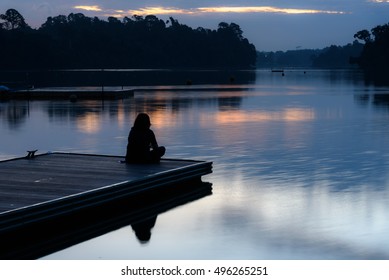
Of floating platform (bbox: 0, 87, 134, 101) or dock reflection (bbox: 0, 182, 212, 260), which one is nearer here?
dock reflection (bbox: 0, 182, 212, 260)

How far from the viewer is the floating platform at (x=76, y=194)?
12.9 m

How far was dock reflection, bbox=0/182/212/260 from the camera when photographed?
41.0ft

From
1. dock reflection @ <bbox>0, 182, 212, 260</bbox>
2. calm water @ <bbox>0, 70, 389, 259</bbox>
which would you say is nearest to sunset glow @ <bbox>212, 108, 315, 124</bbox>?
calm water @ <bbox>0, 70, 389, 259</bbox>

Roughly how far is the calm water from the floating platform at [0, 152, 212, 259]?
1.88 feet

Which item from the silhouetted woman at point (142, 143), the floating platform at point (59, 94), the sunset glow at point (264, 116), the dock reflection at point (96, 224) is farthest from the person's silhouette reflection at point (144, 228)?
the floating platform at point (59, 94)

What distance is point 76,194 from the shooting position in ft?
47.1

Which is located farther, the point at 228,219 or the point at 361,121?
the point at 361,121

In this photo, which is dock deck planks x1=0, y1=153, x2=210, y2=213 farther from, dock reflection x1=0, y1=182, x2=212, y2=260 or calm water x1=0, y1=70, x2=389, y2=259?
calm water x1=0, y1=70, x2=389, y2=259

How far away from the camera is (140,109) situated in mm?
50594

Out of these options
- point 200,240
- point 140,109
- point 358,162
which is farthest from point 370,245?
point 140,109

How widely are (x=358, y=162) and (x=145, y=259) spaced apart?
479 inches

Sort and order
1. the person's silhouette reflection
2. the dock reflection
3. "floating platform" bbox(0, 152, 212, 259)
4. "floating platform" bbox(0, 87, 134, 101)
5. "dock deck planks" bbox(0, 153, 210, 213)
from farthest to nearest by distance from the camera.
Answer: "floating platform" bbox(0, 87, 134, 101) < "dock deck planks" bbox(0, 153, 210, 213) < the person's silhouette reflection < "floating platform" bbox(0, 152, 212, 259) < the dock reflection

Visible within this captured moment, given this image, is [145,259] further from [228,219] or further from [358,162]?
[358,162]

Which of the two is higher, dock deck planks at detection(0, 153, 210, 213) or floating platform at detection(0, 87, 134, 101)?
dock deck planks at detection(0, 153, 210, 213)
